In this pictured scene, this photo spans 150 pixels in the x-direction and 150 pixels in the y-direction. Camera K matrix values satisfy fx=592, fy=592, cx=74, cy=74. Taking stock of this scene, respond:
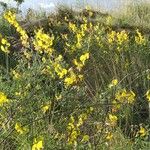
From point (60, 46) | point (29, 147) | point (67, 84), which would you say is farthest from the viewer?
point (60, 46)

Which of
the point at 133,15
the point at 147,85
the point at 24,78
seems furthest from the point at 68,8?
the point at 24,78

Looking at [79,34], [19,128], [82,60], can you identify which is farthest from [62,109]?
[79,34]

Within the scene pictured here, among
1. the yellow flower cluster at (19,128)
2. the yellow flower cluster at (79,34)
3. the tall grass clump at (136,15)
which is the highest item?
the yellow flower cluster at (19,128)

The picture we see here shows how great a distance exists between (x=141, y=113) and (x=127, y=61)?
3.81 ft

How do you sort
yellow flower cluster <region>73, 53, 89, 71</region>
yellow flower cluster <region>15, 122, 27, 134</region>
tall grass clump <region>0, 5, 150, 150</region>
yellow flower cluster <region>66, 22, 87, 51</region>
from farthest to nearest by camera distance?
yellow flower cluster <region>66, 22, 87, 51</region>
yellow flower cluster <region>73, 53, 89, 71</region>
tall grass clump <region>0, 5, 150, 150</region>
yellow flower cluster <region>15, 122, 27, 134</region>

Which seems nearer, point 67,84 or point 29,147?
point 29,147

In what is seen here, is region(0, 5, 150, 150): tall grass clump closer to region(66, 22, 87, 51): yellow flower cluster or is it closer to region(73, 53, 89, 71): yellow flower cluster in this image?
region(73, 53, 89, 71): yellow flower cluster

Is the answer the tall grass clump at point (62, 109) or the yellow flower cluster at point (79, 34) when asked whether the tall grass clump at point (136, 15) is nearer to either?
the yellow flower cluster at point (79, 34)

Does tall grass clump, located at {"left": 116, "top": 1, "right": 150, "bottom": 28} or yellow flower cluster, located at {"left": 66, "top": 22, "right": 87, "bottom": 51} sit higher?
yellow flower cluster, located at {"left": 66, "top": 22, "right": 87, "bottom": 51}

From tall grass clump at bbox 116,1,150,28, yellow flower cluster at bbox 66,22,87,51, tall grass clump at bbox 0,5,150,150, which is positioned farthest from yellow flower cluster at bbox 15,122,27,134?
tall grass clump at bbox 116,1,150,28

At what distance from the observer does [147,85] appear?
6.84m

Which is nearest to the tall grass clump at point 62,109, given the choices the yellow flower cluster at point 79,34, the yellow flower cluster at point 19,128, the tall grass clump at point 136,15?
the yellow flower cluster at point 19,128

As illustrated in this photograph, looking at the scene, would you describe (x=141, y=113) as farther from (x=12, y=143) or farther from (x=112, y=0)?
(x=112, y=0)

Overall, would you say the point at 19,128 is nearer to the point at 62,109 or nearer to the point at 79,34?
the point at 62,109
